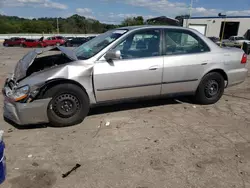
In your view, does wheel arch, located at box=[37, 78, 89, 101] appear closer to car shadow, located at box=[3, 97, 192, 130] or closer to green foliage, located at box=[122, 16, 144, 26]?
car shadow, located at box=[3, 97, 192, 130]

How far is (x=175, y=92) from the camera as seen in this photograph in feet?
15.5

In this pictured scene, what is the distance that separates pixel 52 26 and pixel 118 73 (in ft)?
254

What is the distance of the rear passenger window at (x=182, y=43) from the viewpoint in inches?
178

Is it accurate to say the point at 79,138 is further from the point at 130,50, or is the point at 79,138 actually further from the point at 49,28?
the point at 49,28

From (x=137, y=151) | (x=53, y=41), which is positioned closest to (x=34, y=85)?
(x=137, y=151)

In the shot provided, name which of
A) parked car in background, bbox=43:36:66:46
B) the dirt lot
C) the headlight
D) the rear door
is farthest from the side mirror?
parked car in background, bbox=43:36:66:46

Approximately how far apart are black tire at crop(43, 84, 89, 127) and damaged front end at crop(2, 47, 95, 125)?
0.29ft

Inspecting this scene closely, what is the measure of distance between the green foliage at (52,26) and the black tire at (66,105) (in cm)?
6452

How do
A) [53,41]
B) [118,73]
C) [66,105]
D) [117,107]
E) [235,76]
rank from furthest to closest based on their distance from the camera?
1. [53,41]
2. [235,76]
3. [117,107]
4. [118,73]
5. [66,105]

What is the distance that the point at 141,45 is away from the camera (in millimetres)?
4383

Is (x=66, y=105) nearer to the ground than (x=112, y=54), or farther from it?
nearer to the ground

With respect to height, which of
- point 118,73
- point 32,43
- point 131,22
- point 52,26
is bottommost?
point 32,43

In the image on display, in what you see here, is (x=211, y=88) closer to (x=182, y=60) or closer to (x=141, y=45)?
(x=182, y=60)

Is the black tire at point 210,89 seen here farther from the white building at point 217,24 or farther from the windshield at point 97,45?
the white building at point 217,24
